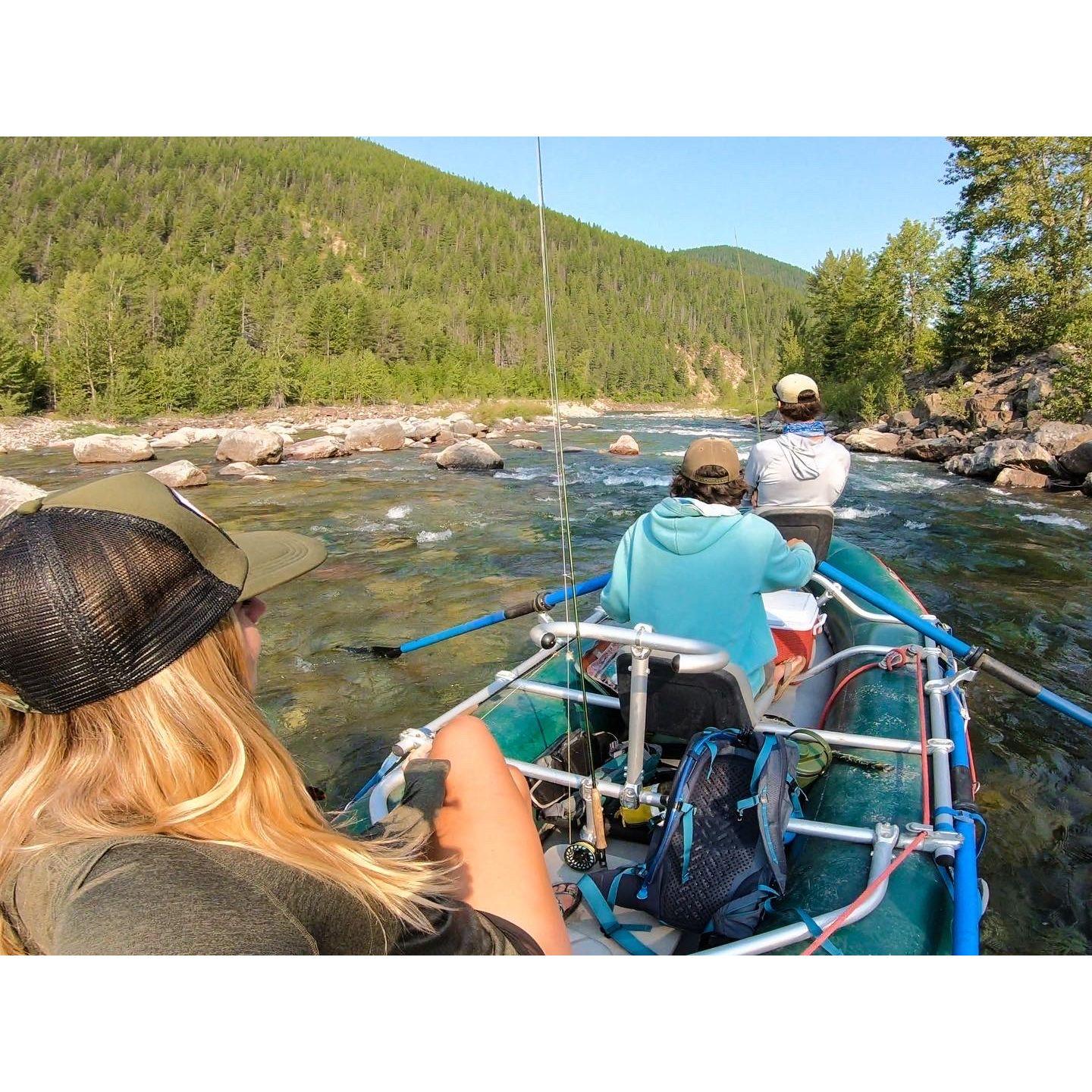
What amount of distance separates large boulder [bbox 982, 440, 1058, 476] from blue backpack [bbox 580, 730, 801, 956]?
16.1 m

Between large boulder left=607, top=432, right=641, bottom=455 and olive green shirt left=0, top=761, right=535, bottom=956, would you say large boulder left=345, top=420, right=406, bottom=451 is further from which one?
olive green shirt left=0, top=761, right=535, bottom=956

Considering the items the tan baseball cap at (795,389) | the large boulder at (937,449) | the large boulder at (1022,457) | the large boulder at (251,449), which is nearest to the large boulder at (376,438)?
the large boulder at (251,449)

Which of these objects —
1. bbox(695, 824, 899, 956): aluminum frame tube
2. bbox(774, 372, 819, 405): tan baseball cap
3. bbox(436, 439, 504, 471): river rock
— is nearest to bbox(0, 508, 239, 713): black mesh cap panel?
bbox(695, 824, 899, 956): aluminum frame tube

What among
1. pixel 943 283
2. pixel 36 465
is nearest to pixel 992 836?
pixel 36 465

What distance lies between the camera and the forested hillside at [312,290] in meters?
8.35

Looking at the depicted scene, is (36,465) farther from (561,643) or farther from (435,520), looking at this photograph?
(561,643)

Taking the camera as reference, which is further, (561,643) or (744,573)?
(744,573)

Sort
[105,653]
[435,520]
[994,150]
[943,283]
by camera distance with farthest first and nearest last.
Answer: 1. [943,283]
2. [994,150]
3. [435,520]
4. [105,653]

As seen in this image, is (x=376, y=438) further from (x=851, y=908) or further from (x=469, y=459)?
(x=851, y=908)

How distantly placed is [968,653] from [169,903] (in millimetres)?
3379

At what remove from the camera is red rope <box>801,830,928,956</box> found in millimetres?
1606

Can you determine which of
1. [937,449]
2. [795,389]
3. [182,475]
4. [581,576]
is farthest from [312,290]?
[795,389]

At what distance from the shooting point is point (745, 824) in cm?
195

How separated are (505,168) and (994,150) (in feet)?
68.1
